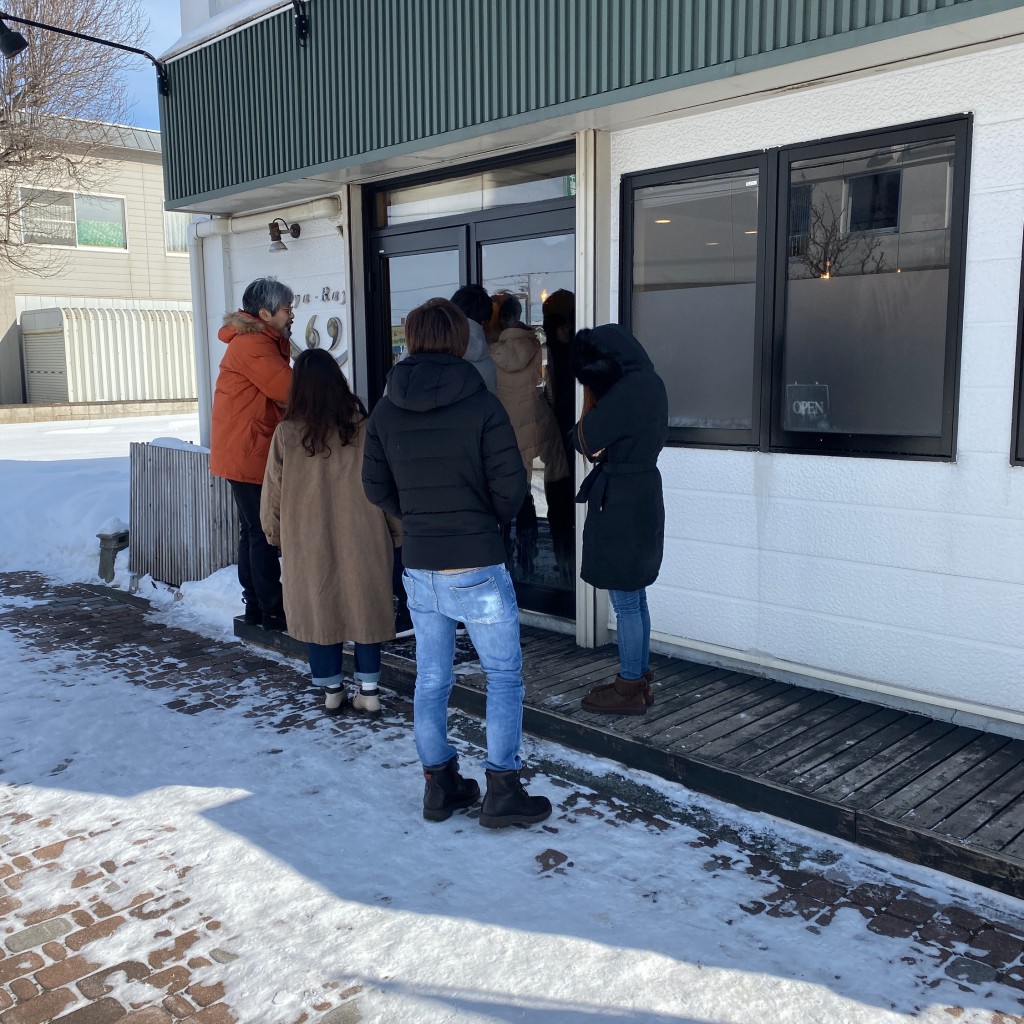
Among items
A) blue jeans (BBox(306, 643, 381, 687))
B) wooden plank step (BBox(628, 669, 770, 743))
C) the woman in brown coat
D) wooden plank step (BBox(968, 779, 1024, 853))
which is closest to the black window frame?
wooden plank step (BBox(968, 779, 1024, 853))

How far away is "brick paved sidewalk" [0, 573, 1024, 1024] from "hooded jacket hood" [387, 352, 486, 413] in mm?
1637

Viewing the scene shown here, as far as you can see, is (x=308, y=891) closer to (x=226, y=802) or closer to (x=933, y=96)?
(x=226, y=802)

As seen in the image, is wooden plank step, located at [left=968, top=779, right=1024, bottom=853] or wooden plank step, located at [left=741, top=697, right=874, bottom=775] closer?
wooden plank step, located at [left=968, top=779, right=1024, bottom=853]

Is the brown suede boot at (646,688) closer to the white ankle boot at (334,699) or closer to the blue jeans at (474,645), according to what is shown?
the blue jeans at (474,645)

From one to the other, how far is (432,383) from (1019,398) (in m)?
2.43

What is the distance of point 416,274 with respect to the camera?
7.02m

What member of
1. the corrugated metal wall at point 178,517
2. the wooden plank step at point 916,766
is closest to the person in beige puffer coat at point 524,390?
the wooden plank step at point 916,766

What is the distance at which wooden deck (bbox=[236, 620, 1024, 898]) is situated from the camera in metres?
3.42

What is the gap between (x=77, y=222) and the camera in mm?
25281

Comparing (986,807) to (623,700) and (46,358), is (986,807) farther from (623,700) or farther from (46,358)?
(46,358)

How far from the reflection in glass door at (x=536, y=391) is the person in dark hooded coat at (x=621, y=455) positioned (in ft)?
4.24

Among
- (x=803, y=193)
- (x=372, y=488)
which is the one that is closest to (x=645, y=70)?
(x=803, y=193)

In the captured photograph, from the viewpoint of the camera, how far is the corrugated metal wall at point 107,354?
24.0 m

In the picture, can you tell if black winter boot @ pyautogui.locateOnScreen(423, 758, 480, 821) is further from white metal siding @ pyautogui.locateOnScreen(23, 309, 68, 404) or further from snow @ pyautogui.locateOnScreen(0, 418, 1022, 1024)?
white metal siding @ pyautogui.locateOnScreen(23, 309, 68, 404)
